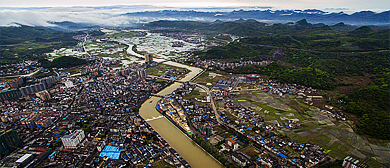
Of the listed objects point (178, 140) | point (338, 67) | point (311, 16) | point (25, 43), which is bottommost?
point (178, 140)

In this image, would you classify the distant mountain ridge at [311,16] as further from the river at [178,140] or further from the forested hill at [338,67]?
the river at [178,140]

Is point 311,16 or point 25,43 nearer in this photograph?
point 25,43

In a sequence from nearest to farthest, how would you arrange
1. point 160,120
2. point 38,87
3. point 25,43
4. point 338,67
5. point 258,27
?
point 160,120
point 38,87
point 338,67
point 25,43
point 258,27

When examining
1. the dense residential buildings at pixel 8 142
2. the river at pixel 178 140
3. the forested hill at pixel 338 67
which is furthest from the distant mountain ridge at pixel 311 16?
the dense residential buildings at pixel 8 142

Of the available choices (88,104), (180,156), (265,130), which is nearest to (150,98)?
(88,104)

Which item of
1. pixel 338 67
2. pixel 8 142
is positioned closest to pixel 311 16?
pixel 338 67

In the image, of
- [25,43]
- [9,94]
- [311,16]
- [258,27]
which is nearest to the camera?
[9,94]

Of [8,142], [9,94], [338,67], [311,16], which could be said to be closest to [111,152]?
[8,142]

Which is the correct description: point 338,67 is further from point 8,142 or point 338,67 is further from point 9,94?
point 9,94

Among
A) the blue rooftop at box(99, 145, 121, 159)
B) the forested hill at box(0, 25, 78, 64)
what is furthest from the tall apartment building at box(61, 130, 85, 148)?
the forested hill at box(0, 25, 78, 64)

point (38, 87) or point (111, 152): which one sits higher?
point (38, 87)

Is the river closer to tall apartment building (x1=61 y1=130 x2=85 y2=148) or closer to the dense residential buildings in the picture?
tall apartment building (x1=61 y1=130 x2=85 y2=148)

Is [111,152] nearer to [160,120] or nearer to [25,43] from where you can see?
[160,120]
